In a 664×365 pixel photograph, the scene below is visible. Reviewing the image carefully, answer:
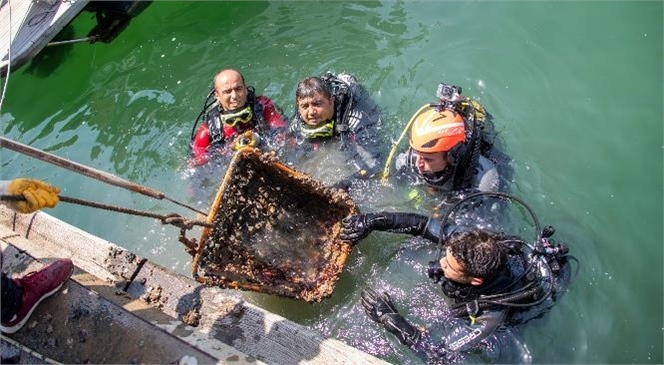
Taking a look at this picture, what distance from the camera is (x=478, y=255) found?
361 centimetres

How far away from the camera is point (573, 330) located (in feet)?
15.4

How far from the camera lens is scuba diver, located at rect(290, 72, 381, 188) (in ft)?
18.2

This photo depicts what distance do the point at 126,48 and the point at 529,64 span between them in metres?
5.82

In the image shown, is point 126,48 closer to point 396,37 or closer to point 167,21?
point 167,21

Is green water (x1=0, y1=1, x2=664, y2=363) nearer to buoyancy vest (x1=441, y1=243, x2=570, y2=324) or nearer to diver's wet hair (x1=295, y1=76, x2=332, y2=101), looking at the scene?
buoyancy vest (x1=441, y1=243, x2=570, y2=324)

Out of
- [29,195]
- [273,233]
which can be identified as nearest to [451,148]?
[273,233]

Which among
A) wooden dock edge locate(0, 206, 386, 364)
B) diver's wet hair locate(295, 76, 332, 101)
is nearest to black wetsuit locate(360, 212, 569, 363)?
wooden dock edge locate(0, 206, 386, 364)

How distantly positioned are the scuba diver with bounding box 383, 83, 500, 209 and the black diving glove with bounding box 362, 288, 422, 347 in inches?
48.3

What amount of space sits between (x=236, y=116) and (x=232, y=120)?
7 centimetres

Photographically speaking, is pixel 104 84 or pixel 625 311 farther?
pixel 104 84

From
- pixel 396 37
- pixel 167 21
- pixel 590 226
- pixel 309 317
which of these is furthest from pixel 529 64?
pixel 167 21

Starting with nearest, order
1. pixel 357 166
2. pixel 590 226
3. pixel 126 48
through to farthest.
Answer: pixel 590 226 < pixel 357 166 < pixel 126 48

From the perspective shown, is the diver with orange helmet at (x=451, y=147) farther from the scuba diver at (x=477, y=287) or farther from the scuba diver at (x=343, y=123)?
the scuba diver at (x=343, y=123)

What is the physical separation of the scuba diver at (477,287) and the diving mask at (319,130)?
1439 mm
